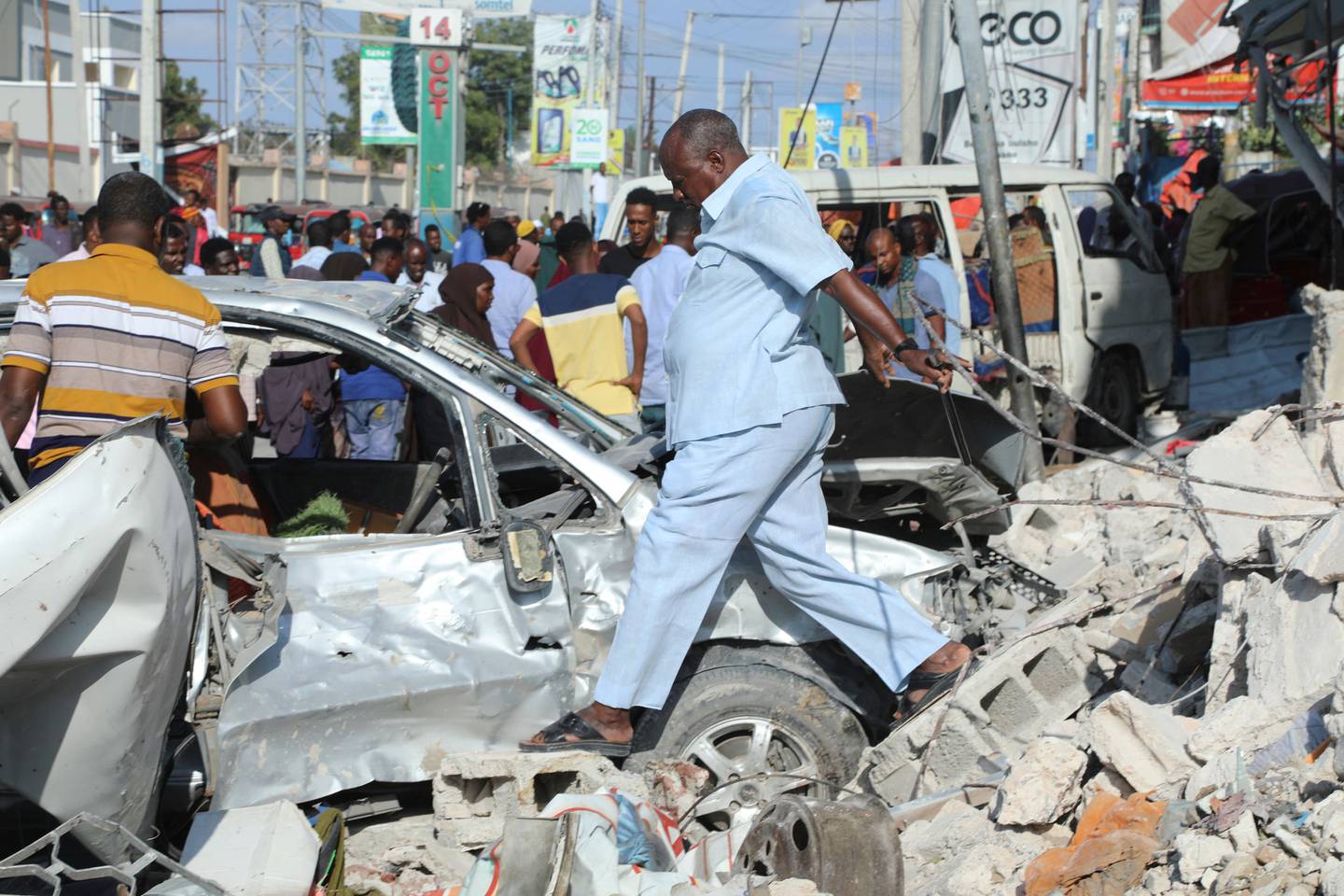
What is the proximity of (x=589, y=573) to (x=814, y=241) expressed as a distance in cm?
112

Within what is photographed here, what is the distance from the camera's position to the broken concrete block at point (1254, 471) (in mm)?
4270

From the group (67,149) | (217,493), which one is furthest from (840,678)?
(67,149)

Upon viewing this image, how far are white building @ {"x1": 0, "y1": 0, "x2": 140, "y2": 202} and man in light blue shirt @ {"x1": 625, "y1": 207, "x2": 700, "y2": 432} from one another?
978 inches

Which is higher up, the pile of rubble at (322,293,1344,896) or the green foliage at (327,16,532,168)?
the green foliage at (327,16,532,168)

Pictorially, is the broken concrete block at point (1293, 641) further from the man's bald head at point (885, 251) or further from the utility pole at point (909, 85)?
the utility pole at point (909, 85)

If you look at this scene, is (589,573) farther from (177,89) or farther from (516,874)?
(177,89)

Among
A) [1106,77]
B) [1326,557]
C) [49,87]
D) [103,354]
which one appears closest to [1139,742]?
[1326,557]

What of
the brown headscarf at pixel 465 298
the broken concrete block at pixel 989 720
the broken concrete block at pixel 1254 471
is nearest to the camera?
the broken concrete block at pixel 989 720

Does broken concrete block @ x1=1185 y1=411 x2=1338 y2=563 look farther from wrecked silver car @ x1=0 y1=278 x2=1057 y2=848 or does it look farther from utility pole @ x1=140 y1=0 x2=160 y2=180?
utility pole @ x1=140 y1=0 x2=160 y2=180

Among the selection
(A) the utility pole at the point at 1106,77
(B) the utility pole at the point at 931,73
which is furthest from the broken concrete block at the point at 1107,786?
(A) the utility pole at the point at 1106,77

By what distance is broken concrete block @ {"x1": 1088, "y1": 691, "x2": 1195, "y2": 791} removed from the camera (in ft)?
11.1

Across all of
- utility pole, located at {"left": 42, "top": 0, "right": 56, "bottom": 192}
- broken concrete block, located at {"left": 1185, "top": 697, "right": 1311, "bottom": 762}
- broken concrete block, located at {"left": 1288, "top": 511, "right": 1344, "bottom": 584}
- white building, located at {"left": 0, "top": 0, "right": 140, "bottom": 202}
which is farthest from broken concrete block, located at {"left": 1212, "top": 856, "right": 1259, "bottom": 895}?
white building, located at {"left": 0, "top": 0, "right": 140, "bottom": 202}

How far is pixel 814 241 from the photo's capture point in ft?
12.4

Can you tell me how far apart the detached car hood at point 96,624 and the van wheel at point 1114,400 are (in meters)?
7.63
